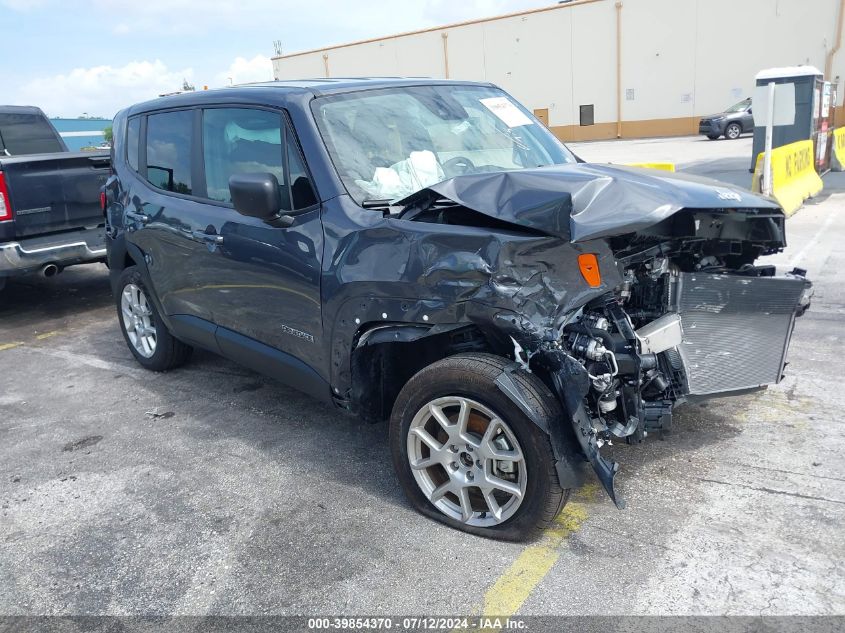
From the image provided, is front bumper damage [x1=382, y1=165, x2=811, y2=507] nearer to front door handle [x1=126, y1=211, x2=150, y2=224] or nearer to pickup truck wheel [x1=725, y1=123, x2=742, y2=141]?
front door handle [x1=126, y1=211, x2=150, y2=224]

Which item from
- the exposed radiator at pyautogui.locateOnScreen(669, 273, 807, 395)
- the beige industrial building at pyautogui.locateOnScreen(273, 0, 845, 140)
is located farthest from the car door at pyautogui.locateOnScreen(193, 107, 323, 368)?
the beige industrial building at pyautogui.locateOnScreen(273, 0, 845, 140)

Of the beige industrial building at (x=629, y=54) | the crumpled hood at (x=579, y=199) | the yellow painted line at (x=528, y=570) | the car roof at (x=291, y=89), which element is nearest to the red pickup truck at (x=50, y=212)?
the car roof at (x=291, y=89)

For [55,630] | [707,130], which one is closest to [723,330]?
[55,630]

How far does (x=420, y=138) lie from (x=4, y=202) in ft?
15.5

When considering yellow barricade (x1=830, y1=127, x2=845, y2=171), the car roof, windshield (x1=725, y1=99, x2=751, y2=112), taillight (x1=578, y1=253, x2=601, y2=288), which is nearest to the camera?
taillight (x1=578, y1=253, x2=601, y2=288)

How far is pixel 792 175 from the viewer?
1117cm

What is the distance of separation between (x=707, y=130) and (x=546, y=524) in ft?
93.1

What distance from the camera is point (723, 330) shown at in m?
3.45

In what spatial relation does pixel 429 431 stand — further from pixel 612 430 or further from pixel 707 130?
pixel 707 130

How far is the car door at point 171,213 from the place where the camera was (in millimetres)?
4348

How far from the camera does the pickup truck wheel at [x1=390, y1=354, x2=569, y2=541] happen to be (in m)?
2.80

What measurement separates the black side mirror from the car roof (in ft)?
1.90

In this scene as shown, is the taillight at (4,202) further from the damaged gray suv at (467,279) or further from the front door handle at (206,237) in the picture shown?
the front door handle at (206,237)

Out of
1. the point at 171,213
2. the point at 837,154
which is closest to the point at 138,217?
the point at 171,213
